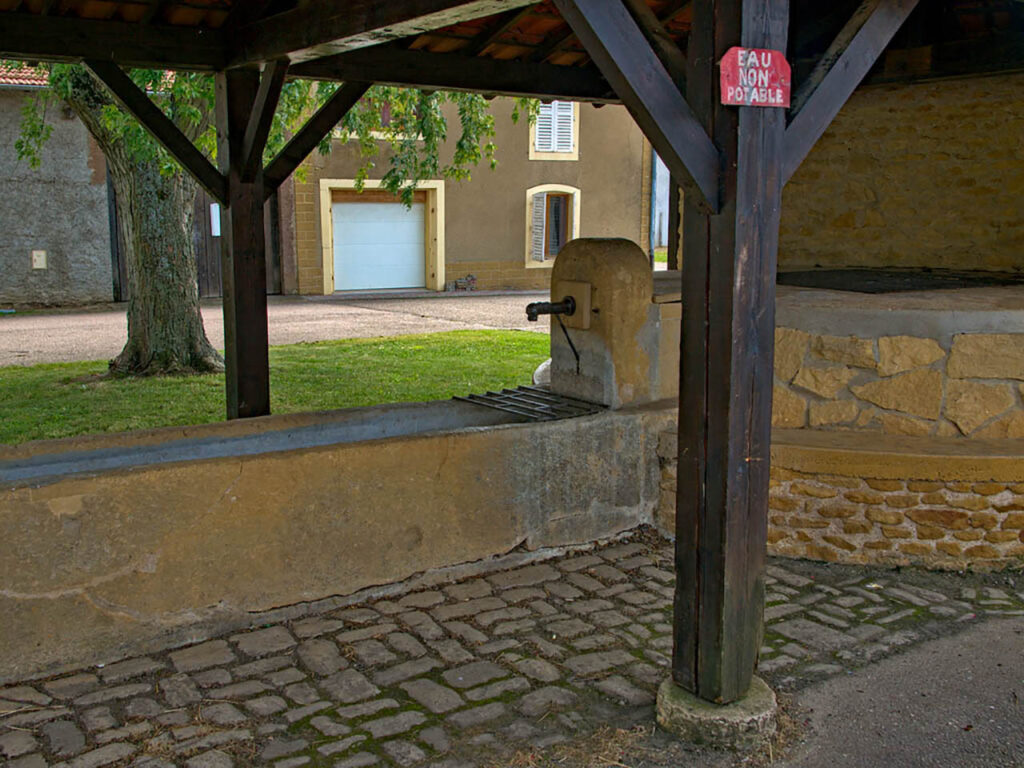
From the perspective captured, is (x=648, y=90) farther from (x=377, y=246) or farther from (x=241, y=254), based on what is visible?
(x=377, y=246)

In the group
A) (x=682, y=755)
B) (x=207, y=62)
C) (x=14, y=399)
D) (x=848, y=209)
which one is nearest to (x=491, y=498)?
(x=682, y=755)

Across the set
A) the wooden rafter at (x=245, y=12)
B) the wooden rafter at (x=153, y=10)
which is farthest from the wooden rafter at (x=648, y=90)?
the wooden rafter at (x=153, y=10)

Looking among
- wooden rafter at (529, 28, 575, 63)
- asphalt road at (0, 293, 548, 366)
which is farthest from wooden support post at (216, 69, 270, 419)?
asphalt road at (0, 293, 548, 366)

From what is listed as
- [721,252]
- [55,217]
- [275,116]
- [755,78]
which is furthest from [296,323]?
[755,78]

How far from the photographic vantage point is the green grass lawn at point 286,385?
27.3 ft

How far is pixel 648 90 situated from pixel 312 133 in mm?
3563

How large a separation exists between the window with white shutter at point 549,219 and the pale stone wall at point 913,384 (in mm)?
16693

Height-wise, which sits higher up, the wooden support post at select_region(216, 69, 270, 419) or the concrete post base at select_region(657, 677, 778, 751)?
the wooden support post at select_region(216, 69, 270, 419)

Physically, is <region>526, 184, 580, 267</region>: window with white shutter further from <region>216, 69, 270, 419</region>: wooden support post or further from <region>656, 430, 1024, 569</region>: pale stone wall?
<region>656, 430, 1024, 569</region>: pale stone wall

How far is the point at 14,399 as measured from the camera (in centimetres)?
915

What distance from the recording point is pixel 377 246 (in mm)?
20625

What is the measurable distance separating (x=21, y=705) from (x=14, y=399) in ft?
20.5

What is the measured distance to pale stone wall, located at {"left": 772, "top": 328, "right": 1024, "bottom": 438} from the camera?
5.31 m

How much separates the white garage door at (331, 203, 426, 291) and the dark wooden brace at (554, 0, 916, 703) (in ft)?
55.9
